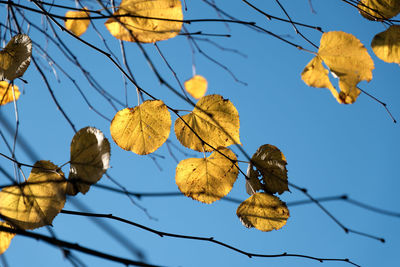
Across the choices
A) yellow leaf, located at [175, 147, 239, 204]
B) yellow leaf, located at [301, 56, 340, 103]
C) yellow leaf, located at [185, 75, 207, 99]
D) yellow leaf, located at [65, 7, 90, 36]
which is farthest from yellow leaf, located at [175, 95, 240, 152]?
yellow leaf, located at [185, 75, 207, 99]

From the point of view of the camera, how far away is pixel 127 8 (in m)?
0.39

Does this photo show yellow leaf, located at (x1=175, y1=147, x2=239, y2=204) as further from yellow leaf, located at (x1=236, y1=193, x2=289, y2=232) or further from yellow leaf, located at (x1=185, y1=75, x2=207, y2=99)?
yellow leaf, located at (x1=185, y1=75, x2=207, y2=99)

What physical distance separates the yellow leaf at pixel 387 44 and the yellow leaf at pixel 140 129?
0.97 ft

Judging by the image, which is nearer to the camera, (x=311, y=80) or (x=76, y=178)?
(x=76, y=178)

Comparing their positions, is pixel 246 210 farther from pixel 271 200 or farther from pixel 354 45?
pixel 354 45

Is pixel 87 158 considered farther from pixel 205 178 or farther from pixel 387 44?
pixel 387 44

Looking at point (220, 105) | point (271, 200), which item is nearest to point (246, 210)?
point (271, 200)

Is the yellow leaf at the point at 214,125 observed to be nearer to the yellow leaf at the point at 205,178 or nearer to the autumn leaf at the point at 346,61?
the yellow leaf at the point at 205,178

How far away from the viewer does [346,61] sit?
44 cm

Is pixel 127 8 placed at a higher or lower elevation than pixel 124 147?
higher

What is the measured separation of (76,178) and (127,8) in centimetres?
20

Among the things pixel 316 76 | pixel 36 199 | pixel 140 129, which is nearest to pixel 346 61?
pixel 316 76

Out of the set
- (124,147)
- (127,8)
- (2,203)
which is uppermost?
(127,8)

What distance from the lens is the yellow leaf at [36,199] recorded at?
373 millimetres
